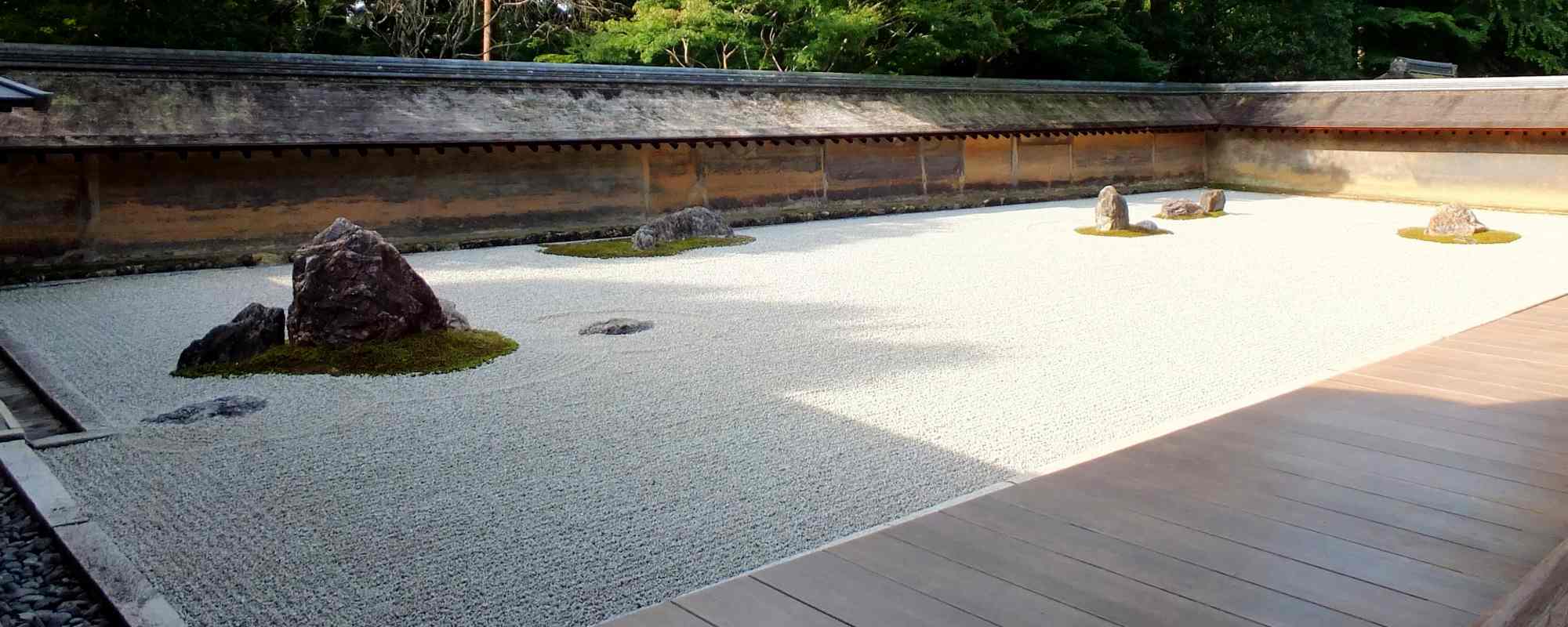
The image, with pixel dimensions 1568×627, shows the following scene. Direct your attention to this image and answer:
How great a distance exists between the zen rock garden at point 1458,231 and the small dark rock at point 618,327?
954 centimetres

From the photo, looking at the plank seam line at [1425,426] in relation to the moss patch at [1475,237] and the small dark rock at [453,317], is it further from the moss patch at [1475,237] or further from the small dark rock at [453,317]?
the moss patch at [1475,237]

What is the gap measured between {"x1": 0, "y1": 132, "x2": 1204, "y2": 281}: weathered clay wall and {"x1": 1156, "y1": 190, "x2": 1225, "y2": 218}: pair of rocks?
3097 mm

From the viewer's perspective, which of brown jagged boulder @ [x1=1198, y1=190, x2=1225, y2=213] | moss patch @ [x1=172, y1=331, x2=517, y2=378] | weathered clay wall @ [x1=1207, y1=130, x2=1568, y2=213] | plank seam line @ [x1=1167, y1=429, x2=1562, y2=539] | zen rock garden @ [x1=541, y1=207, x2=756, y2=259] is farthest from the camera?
weathered clay wall @ [x1=1207, y1=130, x2=1568, y2=213]

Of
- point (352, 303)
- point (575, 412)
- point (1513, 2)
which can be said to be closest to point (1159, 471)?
point (575, 412)

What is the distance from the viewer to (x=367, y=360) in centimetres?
661

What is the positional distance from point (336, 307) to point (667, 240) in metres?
6.11

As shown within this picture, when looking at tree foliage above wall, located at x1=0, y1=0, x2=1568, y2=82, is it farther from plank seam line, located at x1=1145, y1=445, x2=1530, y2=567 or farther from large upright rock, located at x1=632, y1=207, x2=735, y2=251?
plank seam line, located at x1=1145, y1=445, x2=1530, y2=567

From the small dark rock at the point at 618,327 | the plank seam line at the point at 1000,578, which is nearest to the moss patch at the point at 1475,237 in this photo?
the small dark rock at the point at 618,327

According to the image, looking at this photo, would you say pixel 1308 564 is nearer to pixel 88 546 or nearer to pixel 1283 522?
pixel 1283 522

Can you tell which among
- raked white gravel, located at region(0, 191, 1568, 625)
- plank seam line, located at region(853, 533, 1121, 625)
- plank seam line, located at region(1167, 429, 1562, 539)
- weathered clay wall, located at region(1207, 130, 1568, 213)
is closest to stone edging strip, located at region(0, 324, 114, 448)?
raked white gravel, located at region(0, 191, 1568, 625)

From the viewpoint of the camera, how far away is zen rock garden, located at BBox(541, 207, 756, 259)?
11953 mm

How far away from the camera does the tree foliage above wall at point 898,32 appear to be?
1917 centimetres

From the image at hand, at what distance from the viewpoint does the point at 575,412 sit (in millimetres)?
5559

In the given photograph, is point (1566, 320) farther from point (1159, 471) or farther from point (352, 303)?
point (352, 303)
